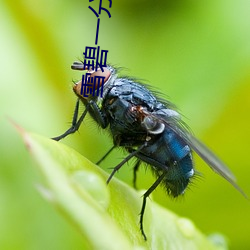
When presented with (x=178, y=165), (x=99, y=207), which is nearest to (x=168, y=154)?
(x=178, y=165)

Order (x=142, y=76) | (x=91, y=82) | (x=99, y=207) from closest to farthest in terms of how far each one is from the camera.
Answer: (x=99, y=207) → (x=91, y=82) → (x=142, y=76)

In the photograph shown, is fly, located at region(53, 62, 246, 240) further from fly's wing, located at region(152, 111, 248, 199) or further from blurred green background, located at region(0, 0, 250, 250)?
blurred green background, located at region(0, 0, 250, 250)

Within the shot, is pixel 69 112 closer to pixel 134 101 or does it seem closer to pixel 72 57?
pixel 72 57

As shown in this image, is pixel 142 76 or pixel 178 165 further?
pixel 142 76

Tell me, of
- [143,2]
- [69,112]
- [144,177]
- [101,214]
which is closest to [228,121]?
[144,177]

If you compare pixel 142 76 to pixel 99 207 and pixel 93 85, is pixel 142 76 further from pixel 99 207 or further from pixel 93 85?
pixel 99 207

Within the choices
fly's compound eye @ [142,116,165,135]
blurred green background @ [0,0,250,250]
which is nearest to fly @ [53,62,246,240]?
fly's compound eye @ [142,116,165,135]
